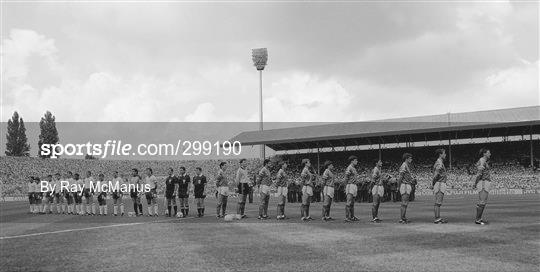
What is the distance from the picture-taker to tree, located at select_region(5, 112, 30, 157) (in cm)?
9638

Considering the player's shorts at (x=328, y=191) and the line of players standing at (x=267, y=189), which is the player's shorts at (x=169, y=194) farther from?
the player's shorts at (x=328, y=191)

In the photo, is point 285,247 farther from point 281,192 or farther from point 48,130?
point 48,130

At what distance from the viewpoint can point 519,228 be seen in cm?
1352

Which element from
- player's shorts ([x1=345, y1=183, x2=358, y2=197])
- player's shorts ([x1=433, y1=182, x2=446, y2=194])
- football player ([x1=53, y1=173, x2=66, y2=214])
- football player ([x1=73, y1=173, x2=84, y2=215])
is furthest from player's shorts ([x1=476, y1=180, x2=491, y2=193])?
football player ([x1=53, y1=173, x2=66, y2=214])

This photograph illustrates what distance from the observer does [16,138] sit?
97.1 metres

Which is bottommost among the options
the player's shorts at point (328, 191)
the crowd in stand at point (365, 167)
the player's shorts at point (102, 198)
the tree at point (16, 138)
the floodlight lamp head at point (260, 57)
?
the player's shorts at point (102, 198)

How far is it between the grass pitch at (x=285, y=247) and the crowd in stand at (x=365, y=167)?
1694cm

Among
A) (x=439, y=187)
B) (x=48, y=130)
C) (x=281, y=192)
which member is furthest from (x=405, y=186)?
(x=48, y=130)

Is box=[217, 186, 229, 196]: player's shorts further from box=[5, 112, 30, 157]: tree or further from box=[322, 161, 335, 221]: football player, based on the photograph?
box=[5, 112, 30, 157]: tree

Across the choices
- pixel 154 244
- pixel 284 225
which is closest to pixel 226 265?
pixel 154 244

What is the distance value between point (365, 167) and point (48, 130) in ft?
212

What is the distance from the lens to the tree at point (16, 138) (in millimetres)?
96375

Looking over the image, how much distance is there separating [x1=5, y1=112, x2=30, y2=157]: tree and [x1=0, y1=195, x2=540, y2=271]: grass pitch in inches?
3514

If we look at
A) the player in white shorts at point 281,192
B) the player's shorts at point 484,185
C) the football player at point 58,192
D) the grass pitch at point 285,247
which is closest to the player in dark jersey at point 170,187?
the grass pitch at point 285,247
